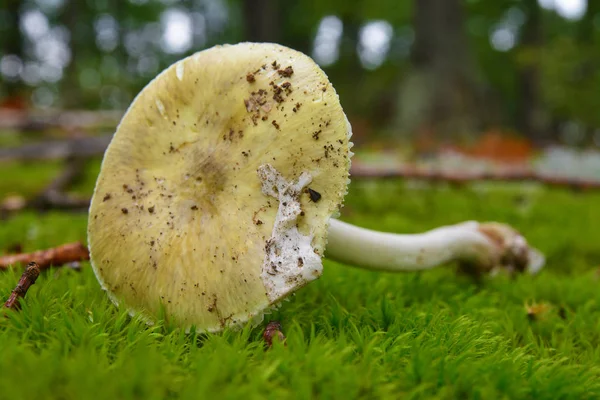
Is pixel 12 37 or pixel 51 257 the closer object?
pixel 51 257

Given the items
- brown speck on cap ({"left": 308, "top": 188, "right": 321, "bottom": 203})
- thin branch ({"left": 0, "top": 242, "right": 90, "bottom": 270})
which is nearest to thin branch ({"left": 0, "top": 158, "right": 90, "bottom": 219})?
thin branch ({"left": 0, "top": 242, "right": 90, "bottom": 270})

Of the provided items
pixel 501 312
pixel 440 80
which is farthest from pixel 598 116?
pixel 501 312

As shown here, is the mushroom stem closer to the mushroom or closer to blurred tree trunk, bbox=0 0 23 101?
the mushroom

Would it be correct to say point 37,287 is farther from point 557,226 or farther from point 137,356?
point 557,226

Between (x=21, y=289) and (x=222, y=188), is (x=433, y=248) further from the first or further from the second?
(x=21, y=289)

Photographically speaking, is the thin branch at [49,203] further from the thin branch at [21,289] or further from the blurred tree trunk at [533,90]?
the blurred tree trunk at [533,90]

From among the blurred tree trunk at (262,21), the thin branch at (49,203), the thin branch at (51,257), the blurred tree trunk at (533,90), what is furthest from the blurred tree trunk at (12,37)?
the thin branch at (51,257)

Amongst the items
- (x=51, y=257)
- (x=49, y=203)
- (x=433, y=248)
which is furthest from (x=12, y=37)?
(x=433, y=248)
